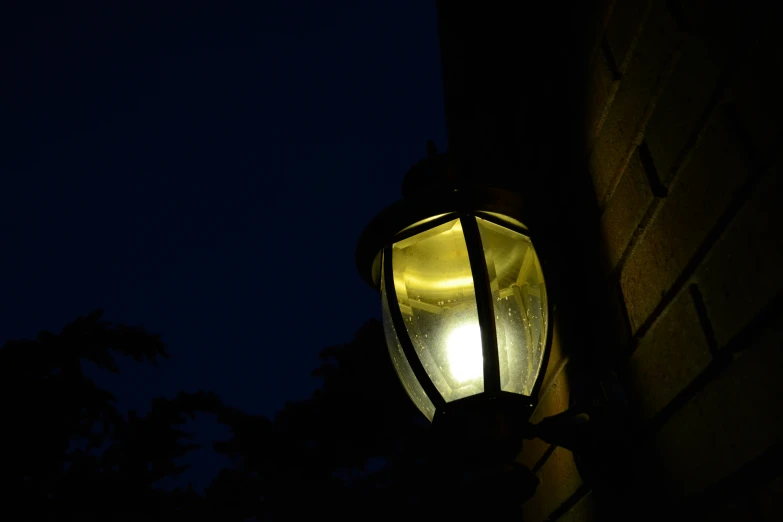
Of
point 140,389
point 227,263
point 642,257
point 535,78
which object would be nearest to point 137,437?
point 535,78

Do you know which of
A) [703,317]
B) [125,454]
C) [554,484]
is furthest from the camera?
[125,454]

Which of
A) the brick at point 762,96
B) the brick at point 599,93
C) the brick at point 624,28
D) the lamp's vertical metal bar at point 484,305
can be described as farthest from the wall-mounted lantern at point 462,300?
the brick at point 762,96

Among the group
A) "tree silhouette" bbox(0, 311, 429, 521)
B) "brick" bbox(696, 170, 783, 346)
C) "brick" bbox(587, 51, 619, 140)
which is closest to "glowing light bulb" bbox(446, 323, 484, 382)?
"brick" bbox(696, 170, 783, 346)

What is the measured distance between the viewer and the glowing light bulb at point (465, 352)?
5.55 ft

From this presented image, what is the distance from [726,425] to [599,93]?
1.06 meters

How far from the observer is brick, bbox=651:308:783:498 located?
1068mm

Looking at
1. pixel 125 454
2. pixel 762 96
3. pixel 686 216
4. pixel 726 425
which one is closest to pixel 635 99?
pixel 686 216

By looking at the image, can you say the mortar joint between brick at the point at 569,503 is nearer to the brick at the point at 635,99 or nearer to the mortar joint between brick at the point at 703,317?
the mortar joint between brick at the point at 703,317

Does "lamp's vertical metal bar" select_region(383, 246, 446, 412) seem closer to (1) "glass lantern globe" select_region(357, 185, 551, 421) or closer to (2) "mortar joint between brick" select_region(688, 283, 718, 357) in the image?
(1) "glass lantern globe" select_region(357, 185, 551, 421)

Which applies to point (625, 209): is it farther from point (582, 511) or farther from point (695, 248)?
point (582, 511)

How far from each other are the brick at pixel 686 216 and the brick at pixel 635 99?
0.26 metres

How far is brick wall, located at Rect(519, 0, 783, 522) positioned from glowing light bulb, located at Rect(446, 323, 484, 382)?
1.17 ft

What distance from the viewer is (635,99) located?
1637 mm

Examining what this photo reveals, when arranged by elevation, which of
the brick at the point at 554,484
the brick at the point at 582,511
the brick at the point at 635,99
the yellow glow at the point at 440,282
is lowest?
the brick at the point at 582,511
